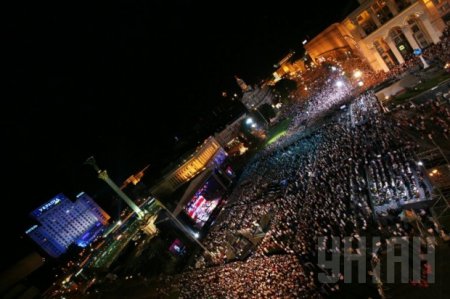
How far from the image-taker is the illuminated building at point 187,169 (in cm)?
2925

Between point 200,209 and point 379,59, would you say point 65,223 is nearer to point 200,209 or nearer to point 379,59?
point 200,209

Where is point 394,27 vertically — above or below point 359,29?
below

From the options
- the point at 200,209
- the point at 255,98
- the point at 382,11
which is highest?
the point at 255,98

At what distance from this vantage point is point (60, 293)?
18953 mm

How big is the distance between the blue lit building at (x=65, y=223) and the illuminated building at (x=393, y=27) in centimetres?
5343

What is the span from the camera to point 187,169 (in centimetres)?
3017

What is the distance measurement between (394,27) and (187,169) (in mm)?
25928

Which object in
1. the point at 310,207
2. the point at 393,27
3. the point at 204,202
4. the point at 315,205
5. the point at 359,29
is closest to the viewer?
the point at 315,205

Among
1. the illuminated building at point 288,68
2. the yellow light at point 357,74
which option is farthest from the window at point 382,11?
the illuminated building at point 288,68

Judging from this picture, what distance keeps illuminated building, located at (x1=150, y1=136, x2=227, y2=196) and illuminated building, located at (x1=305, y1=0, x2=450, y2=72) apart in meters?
20.3

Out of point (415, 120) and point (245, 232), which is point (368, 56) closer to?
point (415, 120)

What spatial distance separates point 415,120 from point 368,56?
17273 millimetres

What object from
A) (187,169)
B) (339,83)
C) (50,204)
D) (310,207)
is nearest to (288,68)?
(339,83)

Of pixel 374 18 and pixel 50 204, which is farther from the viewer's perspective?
pixel 50 204
